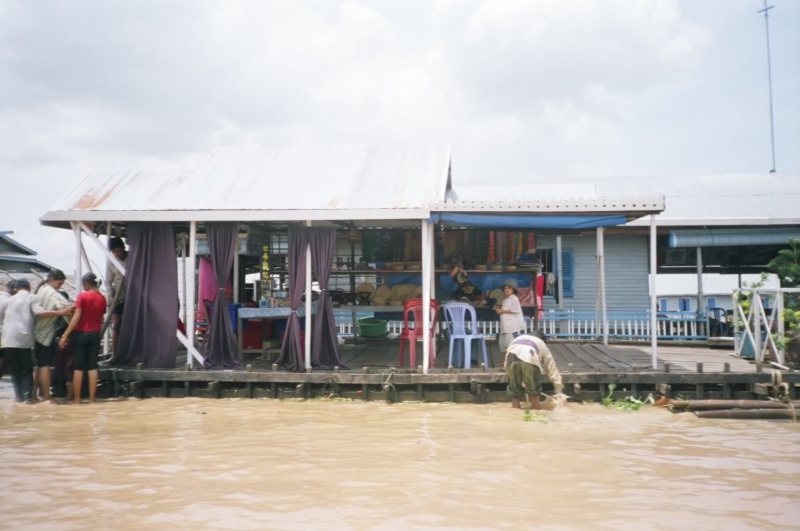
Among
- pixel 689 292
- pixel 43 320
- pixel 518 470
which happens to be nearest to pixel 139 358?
pixel 43 320

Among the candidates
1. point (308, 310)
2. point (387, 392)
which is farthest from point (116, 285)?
point (387, 392)

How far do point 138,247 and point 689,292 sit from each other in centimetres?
2032

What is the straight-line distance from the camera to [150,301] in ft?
34.0

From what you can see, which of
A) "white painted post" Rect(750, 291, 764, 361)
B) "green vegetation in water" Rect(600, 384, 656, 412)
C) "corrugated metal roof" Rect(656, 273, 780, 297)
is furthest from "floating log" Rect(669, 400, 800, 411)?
"corrugated metal roof" Rect(656, 273, 780, 297)

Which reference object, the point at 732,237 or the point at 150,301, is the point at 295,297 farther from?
the point at 732,237

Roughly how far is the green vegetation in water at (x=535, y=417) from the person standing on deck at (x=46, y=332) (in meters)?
7.28

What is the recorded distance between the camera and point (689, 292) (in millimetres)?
23328

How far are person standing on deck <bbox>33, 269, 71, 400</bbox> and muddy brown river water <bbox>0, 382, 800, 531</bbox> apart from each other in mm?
734

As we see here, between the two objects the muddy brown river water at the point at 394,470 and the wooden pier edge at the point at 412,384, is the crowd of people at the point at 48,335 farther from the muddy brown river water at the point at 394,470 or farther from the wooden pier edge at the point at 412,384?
the muddy brown river water at the point at 394,470

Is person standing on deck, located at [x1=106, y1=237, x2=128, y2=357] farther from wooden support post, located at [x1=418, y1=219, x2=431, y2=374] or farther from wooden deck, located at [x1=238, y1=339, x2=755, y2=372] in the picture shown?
Result: wooden support post, located at [x1=418, y1=219, x2=431, y2=374]

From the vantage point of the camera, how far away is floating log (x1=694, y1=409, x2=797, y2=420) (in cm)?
849

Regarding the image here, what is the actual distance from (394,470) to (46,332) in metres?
6.58

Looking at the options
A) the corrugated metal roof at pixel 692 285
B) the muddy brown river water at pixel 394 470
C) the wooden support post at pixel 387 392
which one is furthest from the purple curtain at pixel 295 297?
the corrugated metal roof at pixel 692 285

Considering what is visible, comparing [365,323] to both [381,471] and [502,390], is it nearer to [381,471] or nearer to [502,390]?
[502,390]
